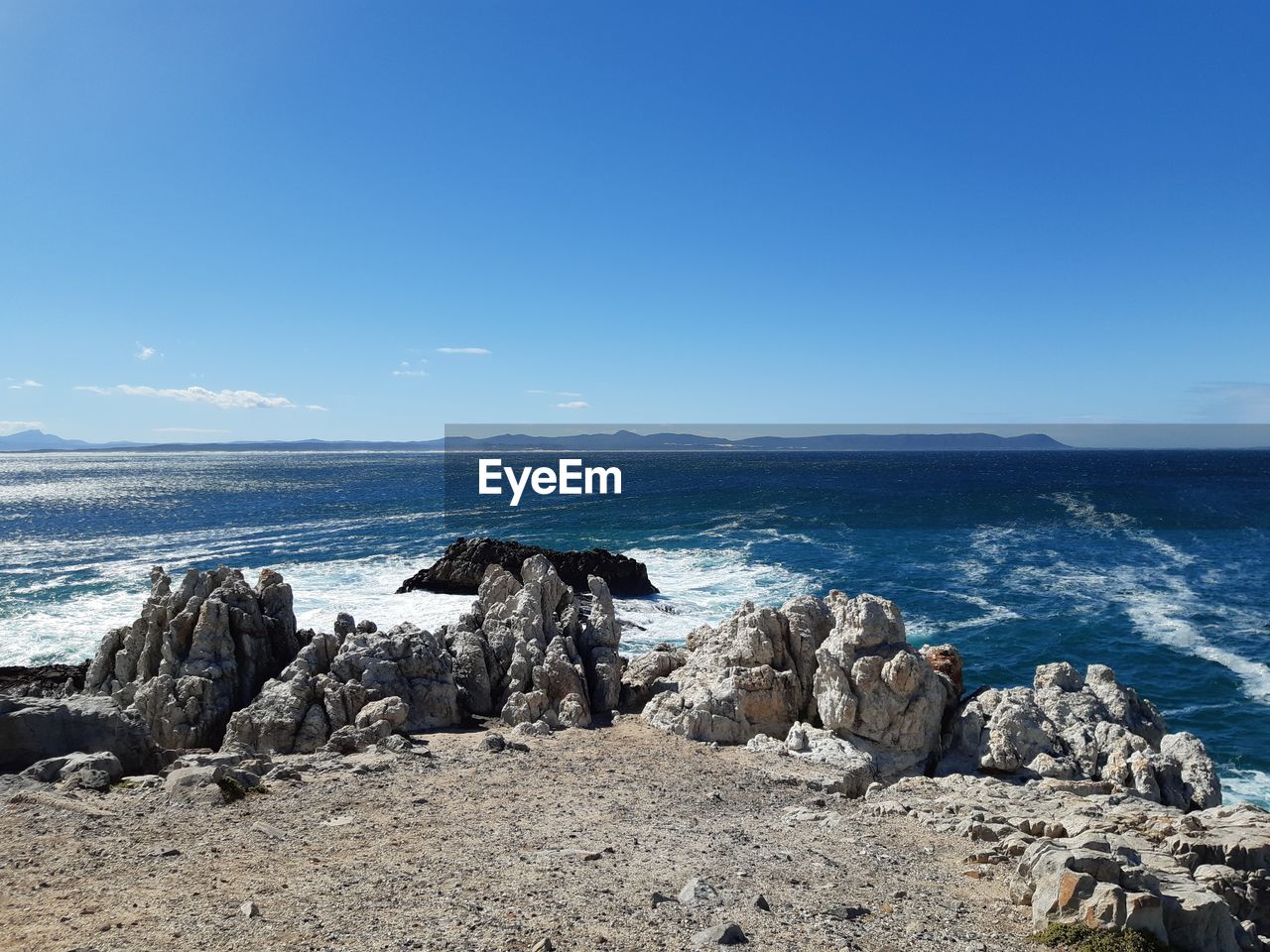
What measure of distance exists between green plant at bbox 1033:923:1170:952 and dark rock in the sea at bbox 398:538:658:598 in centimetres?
3314

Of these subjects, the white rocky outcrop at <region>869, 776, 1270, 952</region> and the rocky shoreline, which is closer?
the white rocky outcrop at <region>869, 776, 1270, 952</region>

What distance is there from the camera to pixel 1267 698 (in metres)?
24.5

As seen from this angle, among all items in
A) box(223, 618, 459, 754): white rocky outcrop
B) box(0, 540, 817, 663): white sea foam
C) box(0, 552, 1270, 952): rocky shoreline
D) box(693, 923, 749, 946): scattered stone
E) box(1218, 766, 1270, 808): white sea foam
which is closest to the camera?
box(693, 923, 749, 946): scattered stone

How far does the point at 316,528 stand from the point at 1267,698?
65339 millimetres

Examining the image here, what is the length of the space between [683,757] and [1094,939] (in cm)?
932

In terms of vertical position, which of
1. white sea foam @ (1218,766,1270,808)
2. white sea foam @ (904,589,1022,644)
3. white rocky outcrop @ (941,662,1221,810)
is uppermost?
white rocky outcrop @ (941,662,1221,810)

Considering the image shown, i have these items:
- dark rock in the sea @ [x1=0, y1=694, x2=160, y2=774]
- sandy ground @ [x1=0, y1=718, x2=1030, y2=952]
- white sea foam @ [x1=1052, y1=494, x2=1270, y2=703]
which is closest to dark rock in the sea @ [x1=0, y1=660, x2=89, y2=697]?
dark rock in the sea @ [x1=0, y1=694, x2=160, y2=774]

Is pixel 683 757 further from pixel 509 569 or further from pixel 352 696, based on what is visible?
pixel 509 569

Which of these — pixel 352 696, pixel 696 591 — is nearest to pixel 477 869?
pixel 352 696

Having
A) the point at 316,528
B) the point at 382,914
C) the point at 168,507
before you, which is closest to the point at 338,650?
the point at 382,914

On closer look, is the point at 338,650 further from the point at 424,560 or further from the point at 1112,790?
the point at 424,560

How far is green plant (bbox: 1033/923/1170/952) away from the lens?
8008 mm

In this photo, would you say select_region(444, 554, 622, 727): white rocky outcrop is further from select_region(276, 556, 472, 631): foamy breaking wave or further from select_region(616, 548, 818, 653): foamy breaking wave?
select_region(276, 556, 472, 631): foamy breaking wave

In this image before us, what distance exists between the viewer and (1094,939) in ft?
26.9
